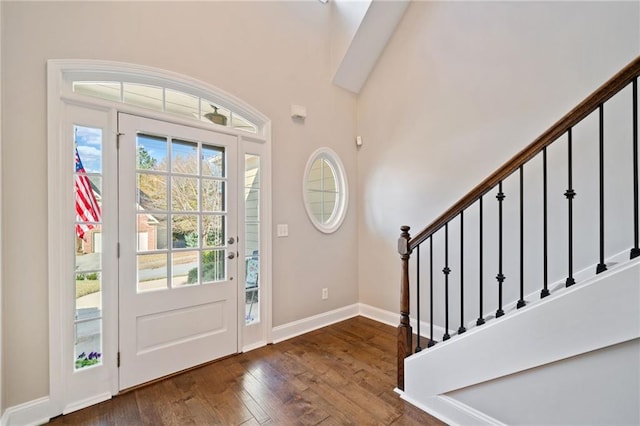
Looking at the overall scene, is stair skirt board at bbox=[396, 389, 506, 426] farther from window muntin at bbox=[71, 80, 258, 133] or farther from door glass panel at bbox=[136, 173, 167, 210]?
window muntin at bbox=[71, 80, 258, 133]

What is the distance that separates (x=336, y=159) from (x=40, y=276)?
2831 mm

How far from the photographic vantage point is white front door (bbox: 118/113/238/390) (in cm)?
212

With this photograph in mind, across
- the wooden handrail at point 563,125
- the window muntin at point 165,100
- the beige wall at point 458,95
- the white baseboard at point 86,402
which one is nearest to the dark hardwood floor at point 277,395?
the white baseboard at point 86,402

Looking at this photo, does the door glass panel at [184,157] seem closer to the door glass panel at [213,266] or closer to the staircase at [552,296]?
the door glass panel at [213,266]

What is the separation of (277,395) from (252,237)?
137cm

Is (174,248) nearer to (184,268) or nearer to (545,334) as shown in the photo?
(184,268)

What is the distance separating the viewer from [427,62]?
2.97 metres

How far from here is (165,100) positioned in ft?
7.61

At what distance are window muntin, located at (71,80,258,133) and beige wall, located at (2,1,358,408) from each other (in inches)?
7.0

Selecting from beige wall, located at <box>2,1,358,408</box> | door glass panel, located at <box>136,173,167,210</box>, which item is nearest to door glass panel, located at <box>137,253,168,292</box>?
door glass panel, located at <box>136,173,167,210</box>

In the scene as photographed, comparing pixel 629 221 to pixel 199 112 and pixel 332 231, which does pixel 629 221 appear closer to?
pixel 332 231

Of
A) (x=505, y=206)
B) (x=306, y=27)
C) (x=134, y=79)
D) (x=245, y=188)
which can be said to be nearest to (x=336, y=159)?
(x=245, y=188)

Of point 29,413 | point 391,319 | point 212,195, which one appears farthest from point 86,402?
point 391,319

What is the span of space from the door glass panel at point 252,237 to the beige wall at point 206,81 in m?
0.19
